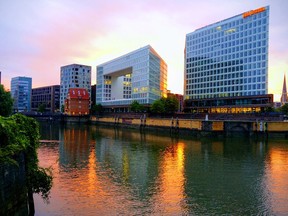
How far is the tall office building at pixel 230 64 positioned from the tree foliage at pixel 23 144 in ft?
420

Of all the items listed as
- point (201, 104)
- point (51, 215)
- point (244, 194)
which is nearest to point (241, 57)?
point (201, 104)

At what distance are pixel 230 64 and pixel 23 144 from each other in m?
148

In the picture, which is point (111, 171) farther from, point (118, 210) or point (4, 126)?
point (4, 126)

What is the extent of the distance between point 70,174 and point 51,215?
1256cm

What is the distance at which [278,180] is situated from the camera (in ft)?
104

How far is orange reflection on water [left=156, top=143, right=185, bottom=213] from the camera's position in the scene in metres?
23.2

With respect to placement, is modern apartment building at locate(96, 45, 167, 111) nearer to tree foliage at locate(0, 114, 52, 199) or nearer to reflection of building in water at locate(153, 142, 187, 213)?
reflection of building in water at locate(153, 142, 187, 213)

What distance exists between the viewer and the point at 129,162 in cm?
4166

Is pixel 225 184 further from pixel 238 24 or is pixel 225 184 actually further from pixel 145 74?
pixel 238 24

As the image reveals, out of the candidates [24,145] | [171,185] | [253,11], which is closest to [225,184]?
[171,185]

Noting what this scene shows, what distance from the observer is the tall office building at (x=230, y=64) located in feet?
448

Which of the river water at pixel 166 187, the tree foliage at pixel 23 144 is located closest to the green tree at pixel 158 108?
the river water at pixel 166 187

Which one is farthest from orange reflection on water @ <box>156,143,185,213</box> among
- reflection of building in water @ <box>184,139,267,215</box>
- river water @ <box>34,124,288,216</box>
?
reflection of building in water @ <box>184,139,267,215</box>

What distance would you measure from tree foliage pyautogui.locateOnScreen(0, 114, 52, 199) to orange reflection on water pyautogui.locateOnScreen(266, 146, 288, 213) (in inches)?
736
